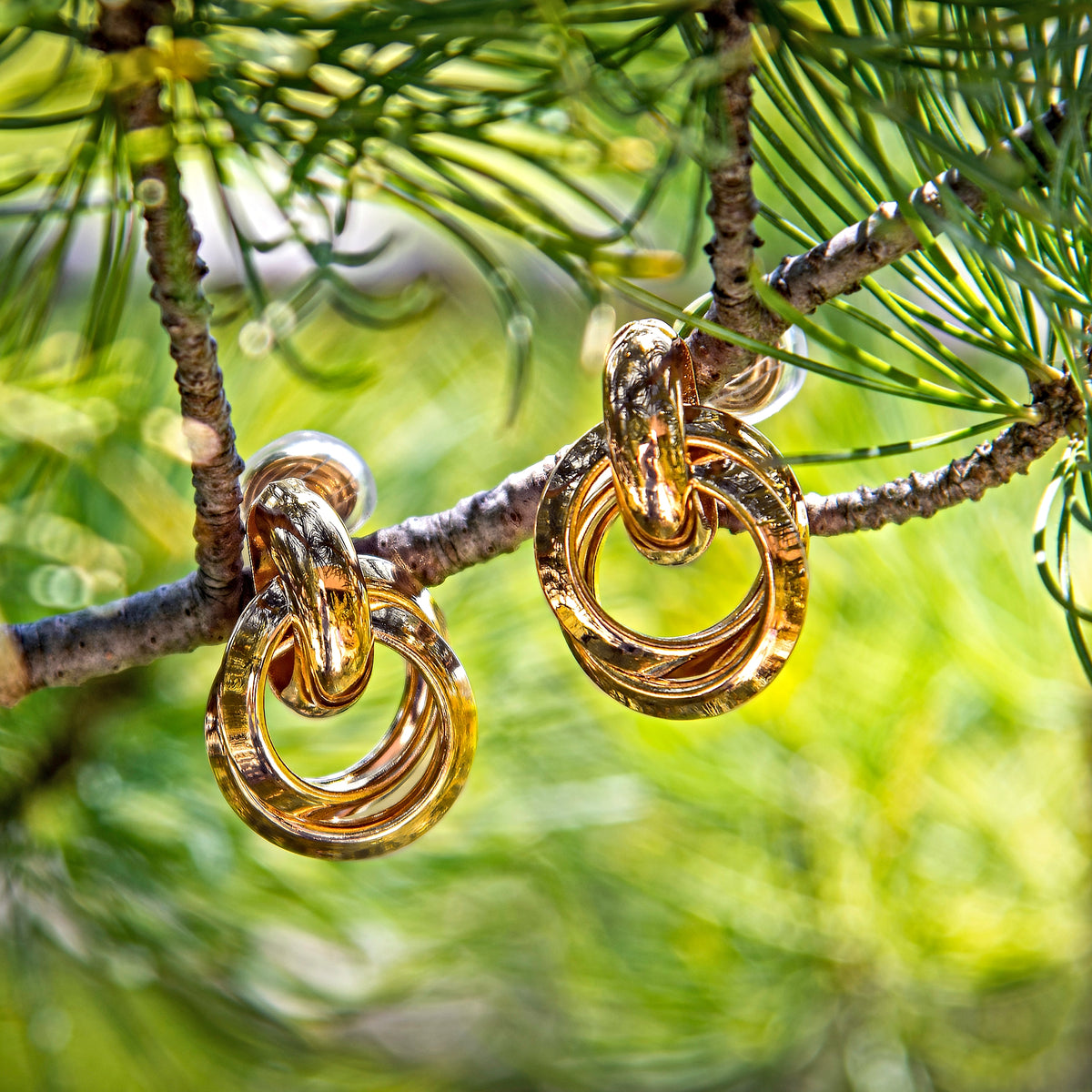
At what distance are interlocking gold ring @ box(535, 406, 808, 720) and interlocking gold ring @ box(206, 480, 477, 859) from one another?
0.07 ft

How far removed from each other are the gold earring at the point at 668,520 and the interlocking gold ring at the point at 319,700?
0.07ft

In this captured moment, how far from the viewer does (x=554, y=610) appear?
149 mm

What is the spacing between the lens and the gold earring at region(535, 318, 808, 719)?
0.13m

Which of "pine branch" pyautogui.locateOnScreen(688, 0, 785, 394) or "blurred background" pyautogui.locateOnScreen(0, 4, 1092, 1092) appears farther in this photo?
"blurred background" pyautogui.locateOnScreen(0, 4, 1092, 1092)

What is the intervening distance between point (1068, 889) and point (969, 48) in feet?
1.42

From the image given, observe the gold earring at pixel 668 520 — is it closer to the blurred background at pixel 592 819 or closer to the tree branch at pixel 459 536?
the tree branch at pixel 459 536

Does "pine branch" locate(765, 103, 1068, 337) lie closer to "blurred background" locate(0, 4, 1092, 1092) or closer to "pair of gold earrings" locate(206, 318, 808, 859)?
"pair of gold earrings" locate(206, 318, 808, 859)

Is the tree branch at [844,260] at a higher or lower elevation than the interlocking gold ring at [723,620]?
higher

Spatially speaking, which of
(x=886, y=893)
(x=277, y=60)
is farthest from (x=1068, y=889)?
(x=277, y=60)

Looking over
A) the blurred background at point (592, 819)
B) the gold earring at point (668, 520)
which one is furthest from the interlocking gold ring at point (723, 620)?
the blurred background at point (592, 819)

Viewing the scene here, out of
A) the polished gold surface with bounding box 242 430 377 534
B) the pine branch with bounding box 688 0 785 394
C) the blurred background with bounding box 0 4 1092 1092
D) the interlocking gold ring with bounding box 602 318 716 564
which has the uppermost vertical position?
the pine branch with bounding box 688 0 785 394

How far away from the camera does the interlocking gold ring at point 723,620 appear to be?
14 cm

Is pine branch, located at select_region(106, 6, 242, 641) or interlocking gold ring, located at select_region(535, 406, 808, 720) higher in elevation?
pine branch, located at select_region(106, 6, 242, 641)

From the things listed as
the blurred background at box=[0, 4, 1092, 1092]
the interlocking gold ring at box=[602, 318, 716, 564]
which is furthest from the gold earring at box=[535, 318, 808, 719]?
the blurred background at box=[0, 4, 1092, 1092]
